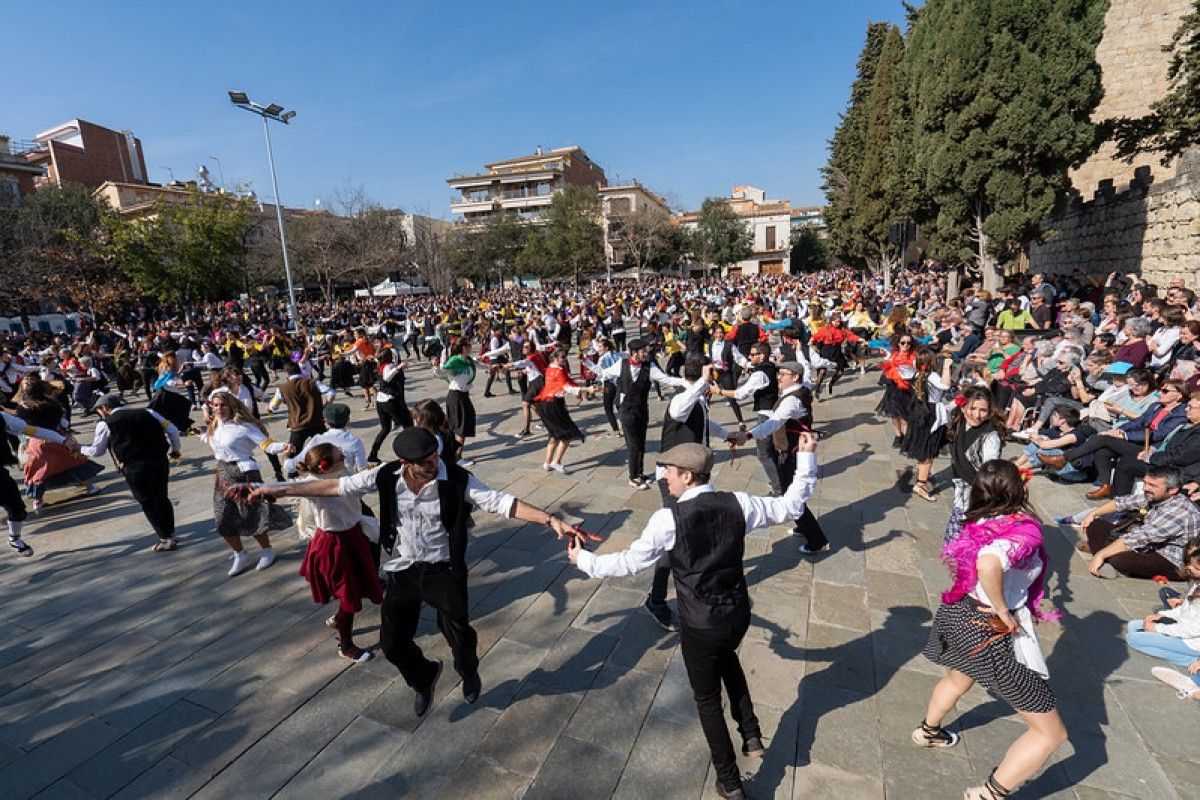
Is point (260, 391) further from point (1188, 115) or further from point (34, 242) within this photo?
point (1188, 115)

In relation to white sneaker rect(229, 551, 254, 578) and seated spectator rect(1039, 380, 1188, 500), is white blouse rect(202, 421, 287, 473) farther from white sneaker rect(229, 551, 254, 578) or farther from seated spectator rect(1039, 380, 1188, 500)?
seated spectator rect(1039, 380, 1188, 500)

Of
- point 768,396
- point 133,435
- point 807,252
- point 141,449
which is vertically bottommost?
point 768,396

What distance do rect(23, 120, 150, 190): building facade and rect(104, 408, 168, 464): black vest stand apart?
51.6 m

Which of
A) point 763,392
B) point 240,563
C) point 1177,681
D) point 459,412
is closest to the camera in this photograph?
point 1177,681

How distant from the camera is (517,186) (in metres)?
61.0

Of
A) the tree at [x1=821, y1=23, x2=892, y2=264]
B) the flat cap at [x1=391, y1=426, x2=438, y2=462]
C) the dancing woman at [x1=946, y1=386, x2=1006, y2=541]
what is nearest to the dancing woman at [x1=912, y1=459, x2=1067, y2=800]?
the dancing woman at [x1=946, y1=386, x2=1006, y2=541]

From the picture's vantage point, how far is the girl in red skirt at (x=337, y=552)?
354 cm

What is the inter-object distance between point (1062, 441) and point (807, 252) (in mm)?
63364

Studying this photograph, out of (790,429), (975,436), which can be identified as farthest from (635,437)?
(975,436)

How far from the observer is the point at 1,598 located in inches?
191

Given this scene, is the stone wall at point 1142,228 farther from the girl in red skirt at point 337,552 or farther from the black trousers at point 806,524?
the girl in red skirt at point 337,552

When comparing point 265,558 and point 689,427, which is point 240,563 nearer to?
point 265,558

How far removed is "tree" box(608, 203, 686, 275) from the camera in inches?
2045

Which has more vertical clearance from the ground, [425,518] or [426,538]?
[425,518]
